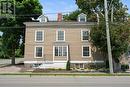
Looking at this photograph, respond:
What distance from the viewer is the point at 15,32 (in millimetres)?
57875

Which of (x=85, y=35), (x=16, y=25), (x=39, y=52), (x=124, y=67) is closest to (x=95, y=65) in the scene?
(x=124, y=67)

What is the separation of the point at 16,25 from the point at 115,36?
64.3 ft

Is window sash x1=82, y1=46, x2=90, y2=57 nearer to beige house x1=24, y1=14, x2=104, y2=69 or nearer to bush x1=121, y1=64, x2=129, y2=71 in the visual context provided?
beige house x1=24, y1=14, x2=104, y2=69

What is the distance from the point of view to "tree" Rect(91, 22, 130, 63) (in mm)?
45594

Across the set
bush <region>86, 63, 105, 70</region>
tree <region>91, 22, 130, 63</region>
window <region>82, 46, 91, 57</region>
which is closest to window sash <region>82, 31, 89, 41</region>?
window <region>82, 46, 91, 57</region>

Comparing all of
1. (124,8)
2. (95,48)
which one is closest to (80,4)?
(124,8)

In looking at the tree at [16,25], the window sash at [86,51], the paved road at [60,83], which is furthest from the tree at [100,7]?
the paved road at [60,83]

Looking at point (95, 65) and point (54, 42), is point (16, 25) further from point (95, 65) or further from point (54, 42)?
point (95, 65)

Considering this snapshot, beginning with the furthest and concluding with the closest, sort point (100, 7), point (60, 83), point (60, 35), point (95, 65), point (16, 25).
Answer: point (100, 7), point (16, 25), point (60, 35), point (95, 65), point (60, 83)

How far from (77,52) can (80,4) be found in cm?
1752

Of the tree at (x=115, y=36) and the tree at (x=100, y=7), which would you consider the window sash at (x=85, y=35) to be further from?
the tree at (x=100, y=7)

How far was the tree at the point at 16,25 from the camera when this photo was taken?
57.1 meters

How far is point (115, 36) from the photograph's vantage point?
149 feet

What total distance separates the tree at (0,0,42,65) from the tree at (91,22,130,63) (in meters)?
15.7
